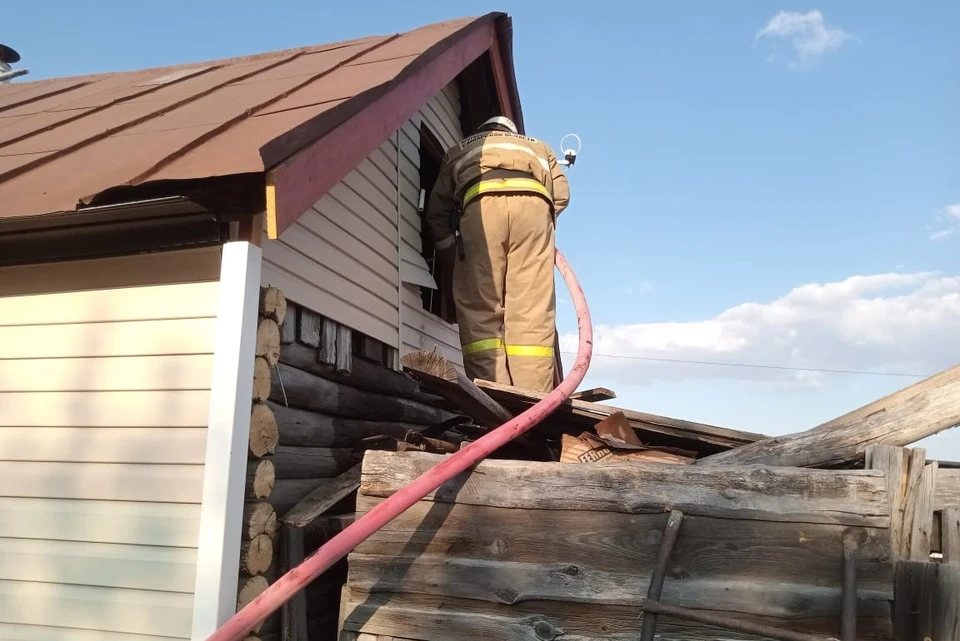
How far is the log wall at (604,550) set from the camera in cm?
295

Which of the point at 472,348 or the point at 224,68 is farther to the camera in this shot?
the point at 224,68

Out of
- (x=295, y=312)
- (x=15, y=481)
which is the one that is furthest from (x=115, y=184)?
(x=15, y=481)

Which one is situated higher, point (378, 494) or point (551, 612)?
point (378, 494)

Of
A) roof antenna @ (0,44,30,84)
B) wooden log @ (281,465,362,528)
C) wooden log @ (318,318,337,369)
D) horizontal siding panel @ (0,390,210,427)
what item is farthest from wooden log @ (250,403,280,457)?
roof antenna @ (0,44,30,84)

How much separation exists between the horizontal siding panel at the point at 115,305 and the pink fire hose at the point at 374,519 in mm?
1129

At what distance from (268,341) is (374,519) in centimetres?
103

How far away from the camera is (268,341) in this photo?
135 inches

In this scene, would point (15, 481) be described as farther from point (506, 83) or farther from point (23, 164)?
point (506, 83)

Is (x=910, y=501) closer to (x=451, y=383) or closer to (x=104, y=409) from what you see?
(x=451, y=383)

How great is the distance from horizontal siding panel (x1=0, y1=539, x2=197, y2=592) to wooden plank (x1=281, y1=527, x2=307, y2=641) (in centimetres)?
59

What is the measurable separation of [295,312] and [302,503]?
1.00 m

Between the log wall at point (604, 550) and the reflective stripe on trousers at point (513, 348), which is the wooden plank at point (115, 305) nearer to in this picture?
the log wall at point (604, 550)

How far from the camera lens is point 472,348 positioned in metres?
5.09

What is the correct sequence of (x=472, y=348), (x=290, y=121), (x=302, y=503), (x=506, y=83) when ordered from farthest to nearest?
(x=506, y=83) → (x=472, y=348) → (x=302, y=503) → (x=290, y=121)
